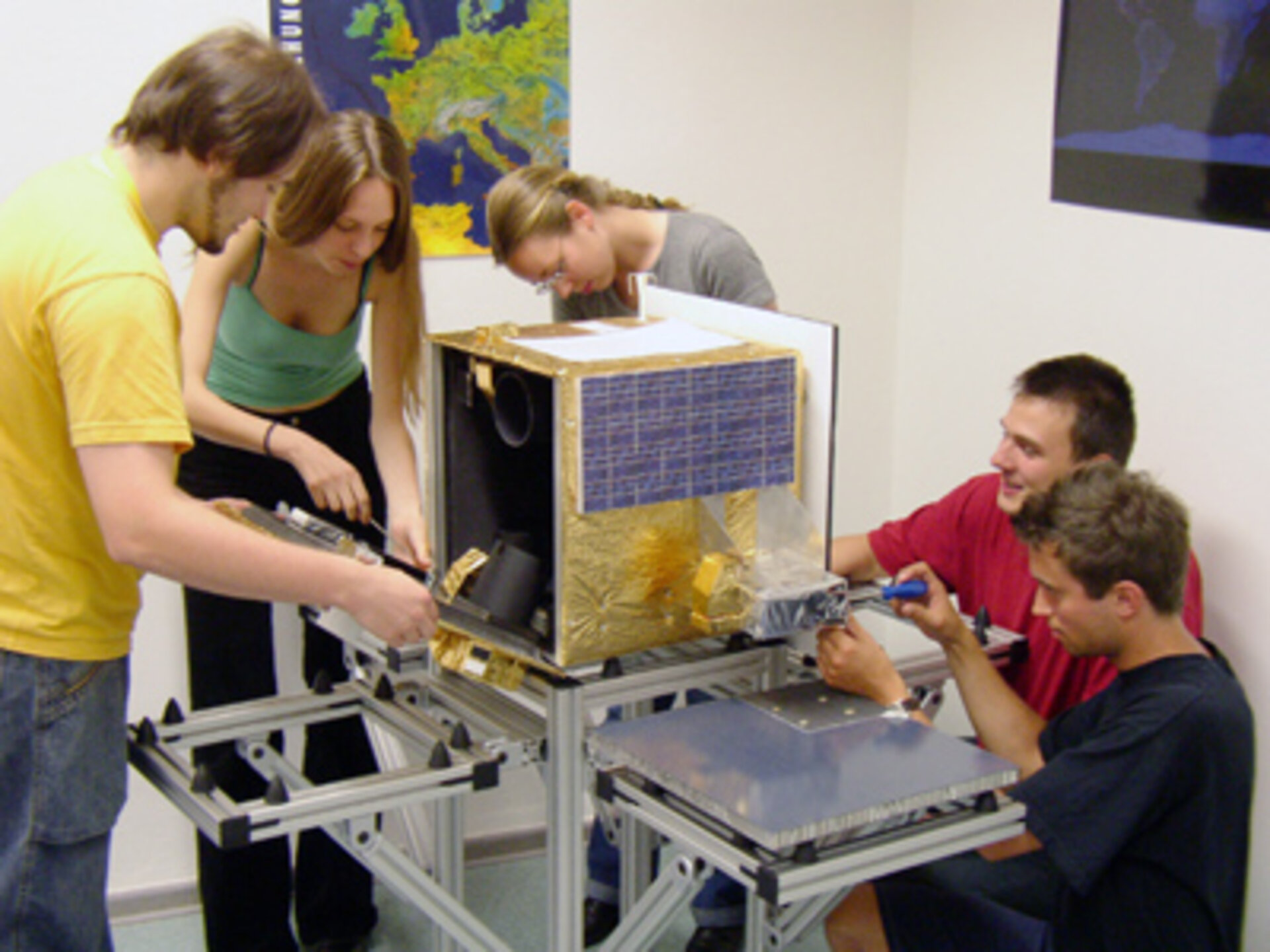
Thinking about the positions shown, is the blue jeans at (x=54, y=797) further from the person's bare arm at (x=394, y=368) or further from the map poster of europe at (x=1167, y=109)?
the map poster of europe at (x=1167, y=109)

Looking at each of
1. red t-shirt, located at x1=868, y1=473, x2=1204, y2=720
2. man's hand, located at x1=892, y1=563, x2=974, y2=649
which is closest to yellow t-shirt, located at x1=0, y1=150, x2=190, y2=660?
man's hand, located at x1=892, y1=563, x2=974, y2=649

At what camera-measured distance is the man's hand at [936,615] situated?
1.92m

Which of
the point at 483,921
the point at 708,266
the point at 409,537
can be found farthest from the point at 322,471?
the point at 483,921

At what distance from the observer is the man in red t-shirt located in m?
2.07

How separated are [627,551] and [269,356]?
0.87 metres

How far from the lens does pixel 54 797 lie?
4.99ft

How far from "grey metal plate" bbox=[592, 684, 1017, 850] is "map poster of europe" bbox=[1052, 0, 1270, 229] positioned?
3.62 feet

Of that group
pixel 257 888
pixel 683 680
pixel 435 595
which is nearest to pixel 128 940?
pixel 257 888

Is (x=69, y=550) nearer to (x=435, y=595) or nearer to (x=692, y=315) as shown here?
(x=435, y=595)

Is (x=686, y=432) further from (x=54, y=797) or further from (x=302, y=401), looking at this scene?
(x=302, y=401)

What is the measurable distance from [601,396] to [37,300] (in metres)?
0.58

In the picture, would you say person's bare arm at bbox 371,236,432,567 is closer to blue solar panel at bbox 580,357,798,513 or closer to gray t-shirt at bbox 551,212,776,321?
gray t-shirt at bbox 551,212,776,321

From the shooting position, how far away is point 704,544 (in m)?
1.79

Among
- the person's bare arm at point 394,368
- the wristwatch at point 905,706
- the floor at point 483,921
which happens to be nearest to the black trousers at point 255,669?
the person's bare arm at point 394,368
